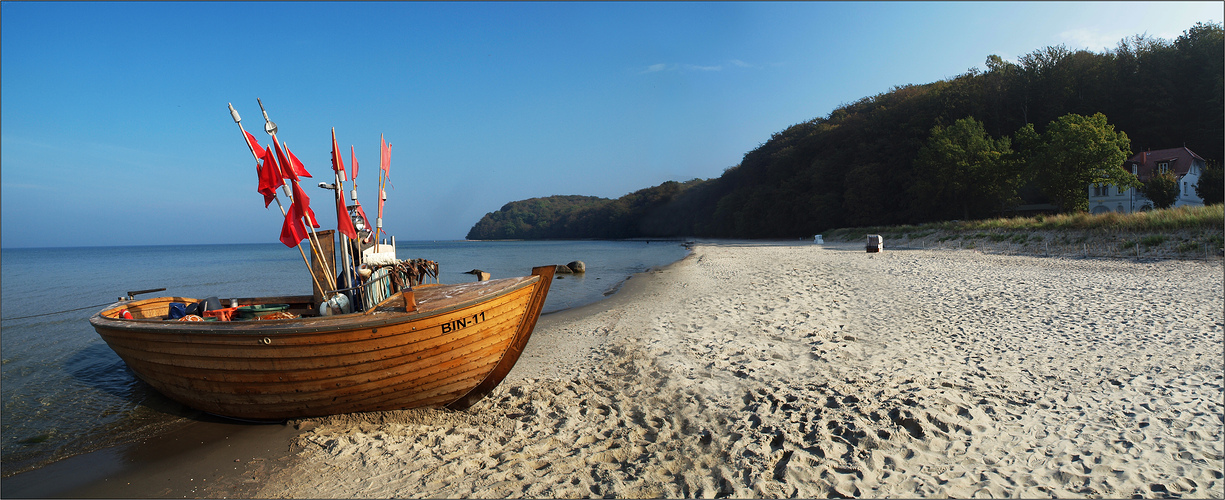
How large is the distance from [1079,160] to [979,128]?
14.9 meters

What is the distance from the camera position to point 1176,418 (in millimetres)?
4168

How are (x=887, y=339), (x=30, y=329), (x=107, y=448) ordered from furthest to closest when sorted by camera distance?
(x=30, y=329), (x=887, y=339), (x=107, y=448)

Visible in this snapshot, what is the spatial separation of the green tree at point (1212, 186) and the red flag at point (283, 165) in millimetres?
49146

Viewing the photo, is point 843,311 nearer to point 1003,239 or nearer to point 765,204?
point 1003,239

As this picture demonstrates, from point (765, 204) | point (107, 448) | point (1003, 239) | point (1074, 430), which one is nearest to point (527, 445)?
point (1074, 430)

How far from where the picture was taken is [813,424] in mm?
4457

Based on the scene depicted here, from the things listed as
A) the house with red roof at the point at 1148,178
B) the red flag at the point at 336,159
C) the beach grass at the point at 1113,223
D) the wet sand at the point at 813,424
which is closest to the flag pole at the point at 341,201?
the red flag at the point at 336,159

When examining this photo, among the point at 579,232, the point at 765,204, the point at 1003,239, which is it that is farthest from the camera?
the point at 579,232

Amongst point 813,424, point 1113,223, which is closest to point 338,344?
point 813,424

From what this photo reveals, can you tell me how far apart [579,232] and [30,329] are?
151m

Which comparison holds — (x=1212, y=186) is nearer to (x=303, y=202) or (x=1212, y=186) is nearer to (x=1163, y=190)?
(x=1163, y=190)

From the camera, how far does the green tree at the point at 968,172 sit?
4075 centimetres

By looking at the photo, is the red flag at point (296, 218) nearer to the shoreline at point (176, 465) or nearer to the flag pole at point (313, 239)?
the flag pole at point (313, 239)

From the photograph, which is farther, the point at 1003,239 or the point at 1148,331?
the point at 1003,239
